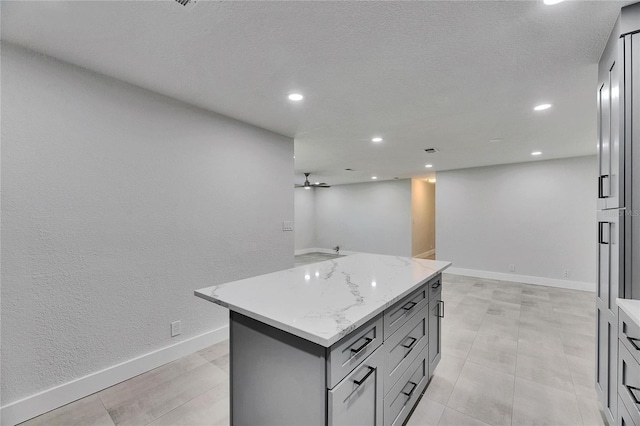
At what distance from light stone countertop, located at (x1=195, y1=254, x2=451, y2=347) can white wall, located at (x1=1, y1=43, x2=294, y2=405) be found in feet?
3.84

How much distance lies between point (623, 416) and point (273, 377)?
1721 millimetres

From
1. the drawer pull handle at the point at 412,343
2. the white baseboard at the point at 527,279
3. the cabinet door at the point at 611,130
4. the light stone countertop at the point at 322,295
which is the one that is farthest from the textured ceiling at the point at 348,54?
the white baseboard at the point at 527,279

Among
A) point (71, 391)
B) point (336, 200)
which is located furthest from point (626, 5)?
point (336, 200)

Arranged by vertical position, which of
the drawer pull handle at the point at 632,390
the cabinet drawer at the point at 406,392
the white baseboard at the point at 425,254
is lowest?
the white baseboard at the point at 425,254

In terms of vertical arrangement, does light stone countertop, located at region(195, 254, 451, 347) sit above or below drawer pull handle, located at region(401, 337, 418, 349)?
above

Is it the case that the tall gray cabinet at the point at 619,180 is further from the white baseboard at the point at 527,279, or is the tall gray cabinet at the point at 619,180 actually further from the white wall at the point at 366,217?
the white wall at the point at 366,217

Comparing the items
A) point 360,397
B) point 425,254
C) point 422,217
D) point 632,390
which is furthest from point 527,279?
point 360,397

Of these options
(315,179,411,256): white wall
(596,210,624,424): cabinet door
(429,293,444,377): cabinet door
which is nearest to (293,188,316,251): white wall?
(315,179,411,256): white wall

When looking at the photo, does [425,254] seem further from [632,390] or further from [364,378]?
[364,378]

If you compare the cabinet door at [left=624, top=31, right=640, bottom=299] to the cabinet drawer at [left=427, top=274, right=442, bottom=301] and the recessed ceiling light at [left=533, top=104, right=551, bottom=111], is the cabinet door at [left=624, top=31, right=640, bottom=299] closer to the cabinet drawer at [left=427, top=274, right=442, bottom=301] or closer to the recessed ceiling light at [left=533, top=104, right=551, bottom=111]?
the cabinet drawer at [left=427, top=274, right=442, bottom=301]

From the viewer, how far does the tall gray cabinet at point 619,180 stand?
1358 mm

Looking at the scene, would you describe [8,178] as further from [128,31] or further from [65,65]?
[128,31]

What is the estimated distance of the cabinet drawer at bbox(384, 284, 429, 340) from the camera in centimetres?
143

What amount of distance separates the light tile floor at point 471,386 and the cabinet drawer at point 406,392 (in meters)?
0.14
